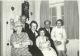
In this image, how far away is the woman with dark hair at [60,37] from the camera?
154 centimetres

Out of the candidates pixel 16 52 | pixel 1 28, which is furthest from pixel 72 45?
pixel 1 28

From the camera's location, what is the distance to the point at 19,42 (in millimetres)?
1506

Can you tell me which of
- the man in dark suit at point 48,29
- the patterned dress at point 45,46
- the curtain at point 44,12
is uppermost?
the curtain at point 44,12

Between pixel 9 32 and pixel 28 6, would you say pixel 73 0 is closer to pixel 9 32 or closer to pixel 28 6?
pixel 28 6

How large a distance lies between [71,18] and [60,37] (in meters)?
0.23

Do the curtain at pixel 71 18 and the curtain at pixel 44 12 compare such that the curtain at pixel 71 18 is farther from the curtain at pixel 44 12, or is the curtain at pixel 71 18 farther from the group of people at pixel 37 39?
the curtain at pixel 44 12

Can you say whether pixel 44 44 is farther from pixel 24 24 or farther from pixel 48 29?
pixel 24 24

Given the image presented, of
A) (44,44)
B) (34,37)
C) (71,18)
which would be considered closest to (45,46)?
(44,44)

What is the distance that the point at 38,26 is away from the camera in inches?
60.0

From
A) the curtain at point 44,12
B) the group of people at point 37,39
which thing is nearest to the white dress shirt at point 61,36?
the group of people at point 37,39

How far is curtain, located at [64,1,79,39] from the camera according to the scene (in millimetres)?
1527

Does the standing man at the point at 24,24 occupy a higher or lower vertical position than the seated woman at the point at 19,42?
higher

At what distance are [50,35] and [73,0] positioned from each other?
448mm

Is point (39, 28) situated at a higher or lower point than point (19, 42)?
higher
